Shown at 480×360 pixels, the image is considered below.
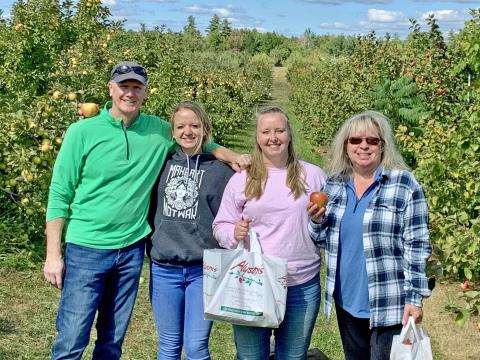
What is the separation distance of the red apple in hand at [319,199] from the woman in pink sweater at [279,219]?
0.14 meters

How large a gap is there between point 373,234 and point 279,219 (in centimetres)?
36

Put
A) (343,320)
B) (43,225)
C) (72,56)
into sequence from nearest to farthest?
1. (343,320)
2. (43,225)
3. (72,56)

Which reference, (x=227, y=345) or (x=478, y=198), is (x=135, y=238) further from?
(x=478, y=198)

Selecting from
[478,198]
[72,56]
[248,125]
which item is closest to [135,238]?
[478,198]

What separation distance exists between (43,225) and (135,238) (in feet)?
9.88

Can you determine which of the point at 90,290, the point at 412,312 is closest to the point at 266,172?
the point at 412,312

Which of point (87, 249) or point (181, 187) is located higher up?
Answer: point (181, 187)

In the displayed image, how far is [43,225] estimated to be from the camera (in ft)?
17.6

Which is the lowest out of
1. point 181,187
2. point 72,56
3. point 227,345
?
point 227,345

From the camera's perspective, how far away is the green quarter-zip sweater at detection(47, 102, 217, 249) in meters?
2.52

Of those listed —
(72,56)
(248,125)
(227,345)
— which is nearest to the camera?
(227,345)

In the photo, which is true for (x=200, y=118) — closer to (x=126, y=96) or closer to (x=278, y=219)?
(x=126, y=96)

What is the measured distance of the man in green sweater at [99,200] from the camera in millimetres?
2525

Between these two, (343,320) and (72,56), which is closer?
(343,320)
